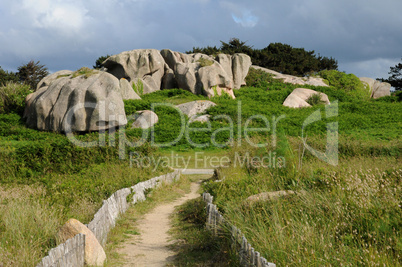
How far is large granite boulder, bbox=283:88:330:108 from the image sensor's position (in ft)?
108

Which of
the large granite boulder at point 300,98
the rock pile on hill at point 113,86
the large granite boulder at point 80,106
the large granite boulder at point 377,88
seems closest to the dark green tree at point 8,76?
the rock pile on hill at point 113,86

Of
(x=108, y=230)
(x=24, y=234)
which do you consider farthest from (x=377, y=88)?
(x=24, y=234)

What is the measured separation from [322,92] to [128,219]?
106ft

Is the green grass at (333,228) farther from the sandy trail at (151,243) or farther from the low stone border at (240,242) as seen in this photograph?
the sandy trail at (151,243)

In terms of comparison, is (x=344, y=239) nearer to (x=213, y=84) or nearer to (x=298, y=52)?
(x=213, y=84)

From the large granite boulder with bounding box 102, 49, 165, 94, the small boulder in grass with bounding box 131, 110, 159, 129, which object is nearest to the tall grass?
the small boulder in grass with bounding box 131, 110, 159, 129

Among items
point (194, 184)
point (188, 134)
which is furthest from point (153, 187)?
point (188, 134)

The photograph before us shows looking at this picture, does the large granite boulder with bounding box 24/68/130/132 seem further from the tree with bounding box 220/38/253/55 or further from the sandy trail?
the tree with bounding box 220/38/253/55

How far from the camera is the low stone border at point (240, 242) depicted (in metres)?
4.68

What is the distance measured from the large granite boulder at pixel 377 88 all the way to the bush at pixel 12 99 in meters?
37.3

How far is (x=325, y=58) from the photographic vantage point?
Result: 6300cm

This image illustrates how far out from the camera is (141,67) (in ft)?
122

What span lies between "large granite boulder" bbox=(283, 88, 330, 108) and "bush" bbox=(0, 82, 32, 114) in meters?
21.5

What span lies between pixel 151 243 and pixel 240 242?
111 inches
